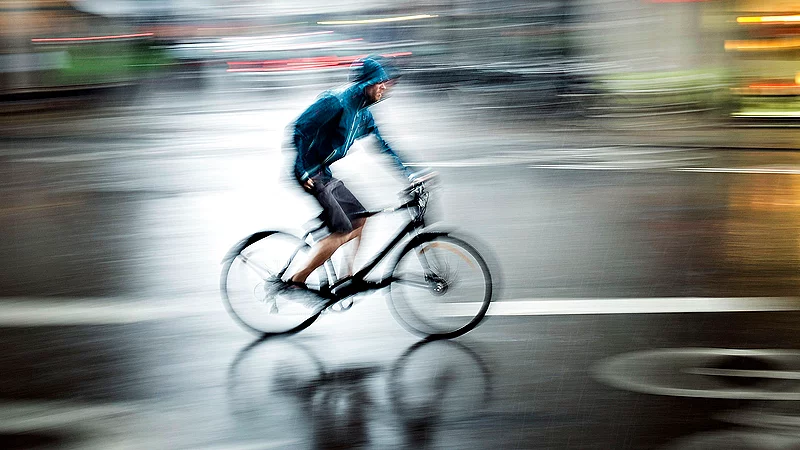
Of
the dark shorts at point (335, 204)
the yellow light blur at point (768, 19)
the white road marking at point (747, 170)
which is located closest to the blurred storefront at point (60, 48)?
the yellow light blur at point (768, 19)

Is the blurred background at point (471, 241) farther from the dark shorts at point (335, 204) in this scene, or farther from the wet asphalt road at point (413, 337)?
the dark shorts at point (335, 204)

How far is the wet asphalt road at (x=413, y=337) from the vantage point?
5.11 m

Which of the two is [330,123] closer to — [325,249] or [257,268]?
[325,249]

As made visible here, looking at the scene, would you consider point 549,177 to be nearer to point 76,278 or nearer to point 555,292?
point 555,292

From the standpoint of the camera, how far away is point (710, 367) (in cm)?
582

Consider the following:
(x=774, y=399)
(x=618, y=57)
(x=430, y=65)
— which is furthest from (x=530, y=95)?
(x=774, y=399)

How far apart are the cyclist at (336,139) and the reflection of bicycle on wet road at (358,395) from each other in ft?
2.87

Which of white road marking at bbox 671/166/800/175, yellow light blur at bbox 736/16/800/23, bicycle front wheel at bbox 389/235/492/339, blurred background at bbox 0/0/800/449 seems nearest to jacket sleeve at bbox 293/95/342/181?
bicycle front wheel at bbox 389/235/492/339

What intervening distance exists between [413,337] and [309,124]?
1629 millimetres

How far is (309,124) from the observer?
19.9 feet

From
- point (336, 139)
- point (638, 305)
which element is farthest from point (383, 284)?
point (638, 305)

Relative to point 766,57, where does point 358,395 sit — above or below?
below

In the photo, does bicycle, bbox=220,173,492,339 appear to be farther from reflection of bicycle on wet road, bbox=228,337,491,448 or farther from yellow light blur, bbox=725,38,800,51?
yellow light blur, bbox=725,38,800,51

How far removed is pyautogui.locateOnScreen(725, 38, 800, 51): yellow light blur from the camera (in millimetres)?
16859
